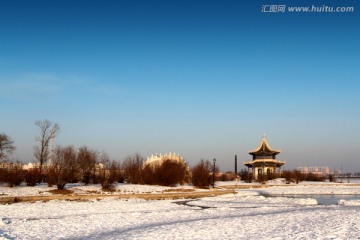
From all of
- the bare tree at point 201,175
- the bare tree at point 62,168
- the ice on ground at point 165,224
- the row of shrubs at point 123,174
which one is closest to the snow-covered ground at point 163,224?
the ice on ground at point 165,224

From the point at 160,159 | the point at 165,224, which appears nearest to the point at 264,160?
the point at 160,159

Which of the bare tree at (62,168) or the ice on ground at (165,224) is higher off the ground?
the bare tree at (62,168)

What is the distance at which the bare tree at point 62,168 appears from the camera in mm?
33188

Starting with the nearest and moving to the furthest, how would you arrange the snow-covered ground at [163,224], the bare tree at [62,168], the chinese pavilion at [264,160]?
the snow-covered ground at [163,224]
the bare tree at [62,168]
the chinese pavilion at [264,160]

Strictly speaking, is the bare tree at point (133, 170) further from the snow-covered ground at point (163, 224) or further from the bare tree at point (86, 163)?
the snow-covered ground at point (163, 224)

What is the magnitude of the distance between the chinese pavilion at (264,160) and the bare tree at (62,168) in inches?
1823

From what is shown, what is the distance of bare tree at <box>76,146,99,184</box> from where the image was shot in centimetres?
4286

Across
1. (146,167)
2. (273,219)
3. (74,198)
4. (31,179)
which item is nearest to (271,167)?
(146,167)

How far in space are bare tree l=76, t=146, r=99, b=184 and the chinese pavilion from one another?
38980 millimetres

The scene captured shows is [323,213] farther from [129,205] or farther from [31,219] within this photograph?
[31,219]

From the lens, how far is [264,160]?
7862cm

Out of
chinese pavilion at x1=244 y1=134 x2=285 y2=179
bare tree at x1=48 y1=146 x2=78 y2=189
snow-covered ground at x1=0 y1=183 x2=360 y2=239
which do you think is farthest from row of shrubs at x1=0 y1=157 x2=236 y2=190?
chinese pavilion at x1=244 y1=134 x2=285 y2=179

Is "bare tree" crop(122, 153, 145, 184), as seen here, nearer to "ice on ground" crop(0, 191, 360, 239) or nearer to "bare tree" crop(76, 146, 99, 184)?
"bare tree" crop(76, 146, 99, 184)

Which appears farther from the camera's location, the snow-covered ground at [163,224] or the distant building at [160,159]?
the distant building at [160,159]
